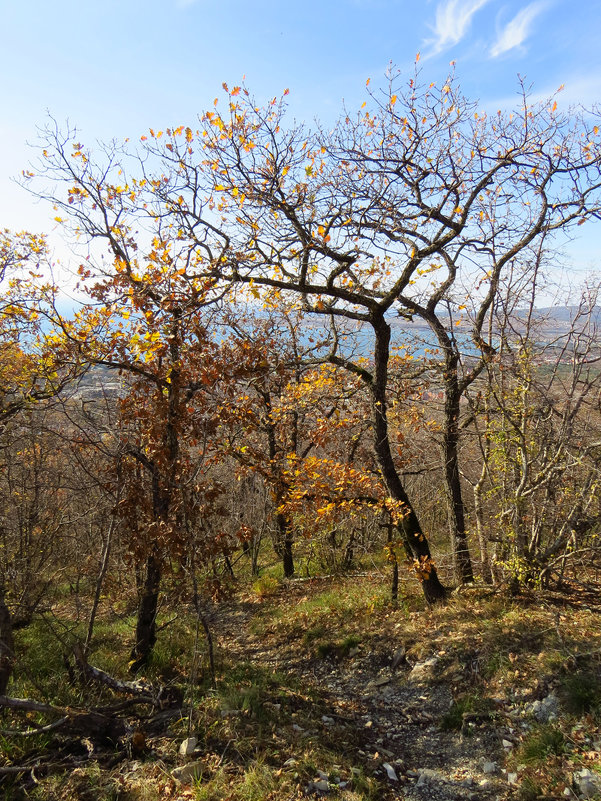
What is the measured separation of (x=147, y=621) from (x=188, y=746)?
9.43ft

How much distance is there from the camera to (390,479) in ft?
24.6

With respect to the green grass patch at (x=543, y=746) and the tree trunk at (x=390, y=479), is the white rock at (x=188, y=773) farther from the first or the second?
the tree trunk at (x=390, y=479)

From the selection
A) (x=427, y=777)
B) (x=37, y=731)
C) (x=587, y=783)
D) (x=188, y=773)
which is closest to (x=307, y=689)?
(x=427, y=777)

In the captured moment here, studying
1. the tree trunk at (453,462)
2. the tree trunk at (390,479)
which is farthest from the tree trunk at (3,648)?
the tree trunk at (453,462)

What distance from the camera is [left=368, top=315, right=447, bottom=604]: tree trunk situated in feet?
23.7

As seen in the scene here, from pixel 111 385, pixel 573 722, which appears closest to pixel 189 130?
pixel 111 385

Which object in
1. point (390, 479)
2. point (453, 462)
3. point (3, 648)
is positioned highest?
point (453, 462)

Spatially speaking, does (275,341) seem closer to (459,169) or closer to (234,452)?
(234,452)

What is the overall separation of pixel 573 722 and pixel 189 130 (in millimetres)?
8111

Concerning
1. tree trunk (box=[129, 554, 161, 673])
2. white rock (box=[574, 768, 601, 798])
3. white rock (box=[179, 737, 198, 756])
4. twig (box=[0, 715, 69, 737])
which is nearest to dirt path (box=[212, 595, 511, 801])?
white rock (box=[574, 768, 601, 798])

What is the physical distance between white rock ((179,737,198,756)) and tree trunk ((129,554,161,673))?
2.55 metres

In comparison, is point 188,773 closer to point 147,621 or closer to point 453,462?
point 147,621

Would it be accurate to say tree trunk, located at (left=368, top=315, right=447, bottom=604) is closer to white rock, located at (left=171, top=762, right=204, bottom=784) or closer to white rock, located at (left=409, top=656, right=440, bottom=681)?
white rock, located at (left=409, top=656, right=440, bottom=681)

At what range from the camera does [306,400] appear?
789 centimetres
